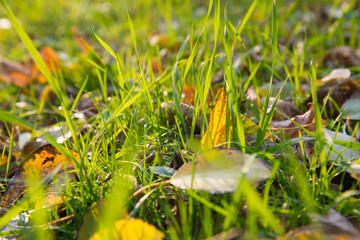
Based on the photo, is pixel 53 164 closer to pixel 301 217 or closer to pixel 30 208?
pixel 30 208

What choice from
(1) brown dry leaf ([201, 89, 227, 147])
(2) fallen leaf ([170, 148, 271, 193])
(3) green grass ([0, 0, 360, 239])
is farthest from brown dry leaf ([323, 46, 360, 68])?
(2) fallen leaf ([170, 148, 271, 193])

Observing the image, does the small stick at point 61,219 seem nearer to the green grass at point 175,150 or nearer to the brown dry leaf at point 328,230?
the green grass at point 175,150

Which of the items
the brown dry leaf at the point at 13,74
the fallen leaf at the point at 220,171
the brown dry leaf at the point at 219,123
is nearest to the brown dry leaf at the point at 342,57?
the brown dry leaf at the point at 219,123

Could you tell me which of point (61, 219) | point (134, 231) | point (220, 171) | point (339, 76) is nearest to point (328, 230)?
point (220, 171)

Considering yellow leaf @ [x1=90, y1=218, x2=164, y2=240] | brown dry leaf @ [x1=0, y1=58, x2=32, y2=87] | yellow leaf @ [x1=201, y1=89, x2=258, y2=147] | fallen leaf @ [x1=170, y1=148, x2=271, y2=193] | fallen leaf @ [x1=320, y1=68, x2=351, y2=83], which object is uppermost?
brown dry leaf @ [x1=0, y1=58, x2=32, y2=87]

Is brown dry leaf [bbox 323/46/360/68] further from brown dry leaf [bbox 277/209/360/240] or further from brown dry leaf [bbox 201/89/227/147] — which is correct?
brown dry leaf [bbox 277/209/360/240]

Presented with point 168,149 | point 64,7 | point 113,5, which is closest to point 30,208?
point 168,149

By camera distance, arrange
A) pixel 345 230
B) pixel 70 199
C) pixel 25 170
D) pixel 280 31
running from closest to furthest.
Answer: pixel 345 230, pixel 70 199, pixel 25 170, pixel 280 31
